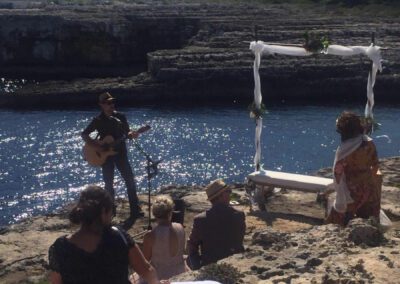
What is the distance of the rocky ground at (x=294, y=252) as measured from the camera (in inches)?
273

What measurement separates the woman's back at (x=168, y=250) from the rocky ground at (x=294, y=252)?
46 cm

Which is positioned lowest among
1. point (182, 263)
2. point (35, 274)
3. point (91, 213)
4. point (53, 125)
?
point (53, 125)

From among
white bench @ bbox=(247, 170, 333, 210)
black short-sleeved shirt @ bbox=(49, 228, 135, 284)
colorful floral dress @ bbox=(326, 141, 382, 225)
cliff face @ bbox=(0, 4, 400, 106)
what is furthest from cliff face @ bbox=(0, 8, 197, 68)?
black short-sleeved shirt @ bbox=(49, 228, 135, 284)

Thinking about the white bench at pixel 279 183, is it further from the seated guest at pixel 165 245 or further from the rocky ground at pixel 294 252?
the seated guest at pixel 165 245

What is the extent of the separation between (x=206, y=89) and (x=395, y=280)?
34264mm

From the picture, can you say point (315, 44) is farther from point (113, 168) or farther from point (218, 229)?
point (218, 229)

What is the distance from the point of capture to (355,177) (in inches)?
373

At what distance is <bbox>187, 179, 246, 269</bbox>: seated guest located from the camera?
7883mm

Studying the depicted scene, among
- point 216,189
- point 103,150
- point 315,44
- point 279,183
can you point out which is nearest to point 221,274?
point 216,189

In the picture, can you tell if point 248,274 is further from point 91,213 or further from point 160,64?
point 160,64

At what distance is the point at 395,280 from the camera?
22.6ft

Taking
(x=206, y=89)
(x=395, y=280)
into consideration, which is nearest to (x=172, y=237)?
(x=395, y=280)

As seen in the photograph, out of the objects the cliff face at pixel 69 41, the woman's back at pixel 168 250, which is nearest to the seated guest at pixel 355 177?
the woman's back at pixel 168 250

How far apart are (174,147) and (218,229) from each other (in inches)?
839
